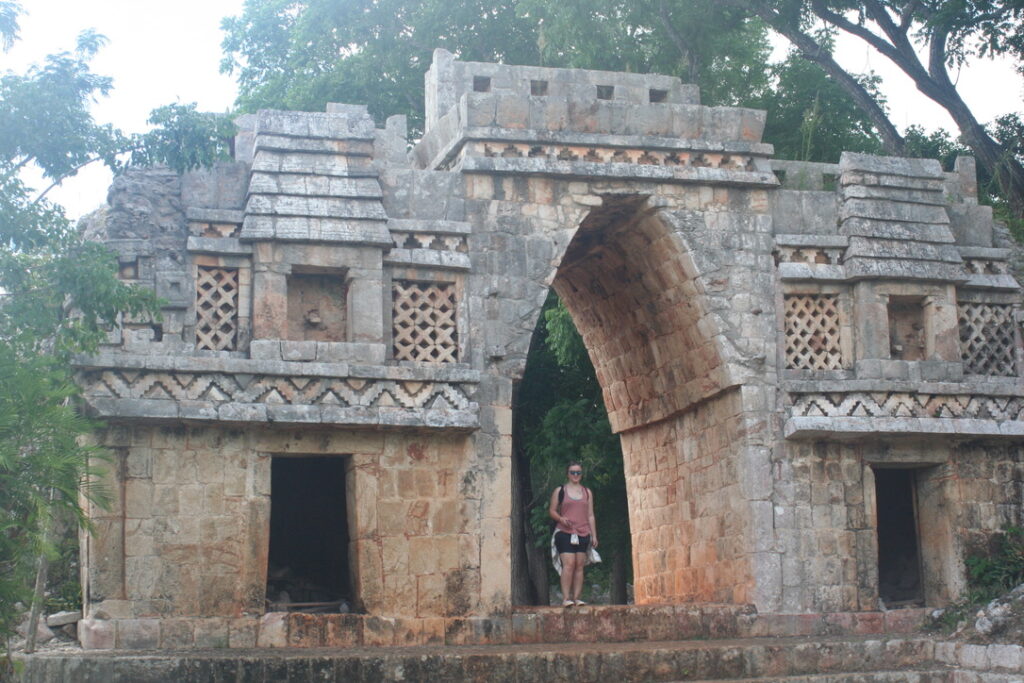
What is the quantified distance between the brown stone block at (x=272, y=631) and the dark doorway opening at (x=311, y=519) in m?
2.01

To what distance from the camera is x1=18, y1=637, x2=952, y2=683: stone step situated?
419 inches

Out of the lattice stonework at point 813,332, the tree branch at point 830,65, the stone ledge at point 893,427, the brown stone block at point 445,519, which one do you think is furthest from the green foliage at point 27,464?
the tree branch at point 830,65

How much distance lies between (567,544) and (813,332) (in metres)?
3.11

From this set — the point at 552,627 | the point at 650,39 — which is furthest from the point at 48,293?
the point at 650,39

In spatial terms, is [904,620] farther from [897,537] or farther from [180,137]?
[180,137]

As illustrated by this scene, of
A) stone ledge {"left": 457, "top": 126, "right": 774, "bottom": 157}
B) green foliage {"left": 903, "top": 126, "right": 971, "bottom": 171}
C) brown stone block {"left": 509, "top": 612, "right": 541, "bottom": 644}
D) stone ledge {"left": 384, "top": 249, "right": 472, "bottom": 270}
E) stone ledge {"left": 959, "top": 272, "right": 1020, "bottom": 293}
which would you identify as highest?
green foliage {"left": 903, "top": 126, "right": 971, "bottom": 171}

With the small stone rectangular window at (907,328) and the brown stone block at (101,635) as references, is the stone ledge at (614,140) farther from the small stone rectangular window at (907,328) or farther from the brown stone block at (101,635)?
the brown stone block at (101,635)

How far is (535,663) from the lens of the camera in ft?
36.9

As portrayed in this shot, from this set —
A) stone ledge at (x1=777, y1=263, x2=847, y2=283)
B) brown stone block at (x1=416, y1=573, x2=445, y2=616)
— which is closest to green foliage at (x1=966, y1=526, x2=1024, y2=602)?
stone ledge at (x1=777, y1=263, x2=847, y2=283)

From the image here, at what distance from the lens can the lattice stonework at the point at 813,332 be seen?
14070 millimetres

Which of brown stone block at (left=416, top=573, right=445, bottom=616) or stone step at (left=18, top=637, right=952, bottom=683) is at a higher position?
brown stone block at (left=416, top=573, right=445, bottom=616)

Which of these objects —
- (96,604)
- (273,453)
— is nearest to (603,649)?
(273,453)

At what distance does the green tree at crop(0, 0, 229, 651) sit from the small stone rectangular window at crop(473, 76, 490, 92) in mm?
2691

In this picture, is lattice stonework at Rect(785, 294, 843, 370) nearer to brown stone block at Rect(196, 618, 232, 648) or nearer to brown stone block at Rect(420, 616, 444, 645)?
brown stone block at Rect(420, 616, 444, 645)
